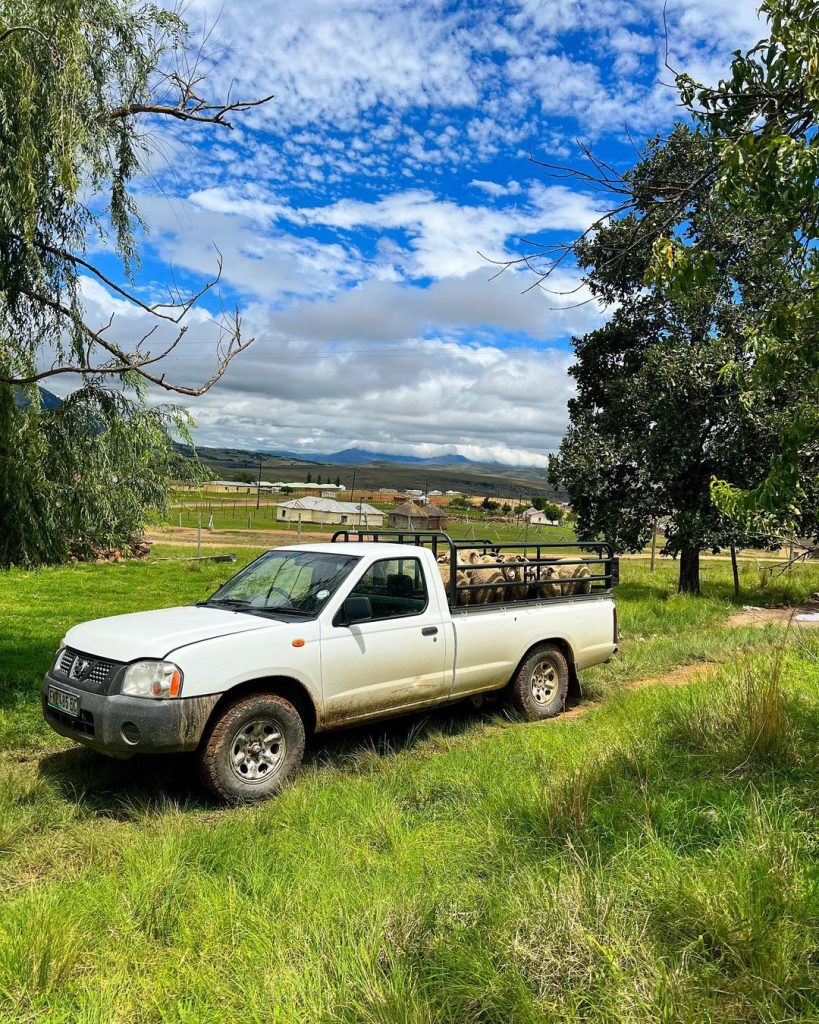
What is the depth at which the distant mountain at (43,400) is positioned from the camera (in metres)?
7.44

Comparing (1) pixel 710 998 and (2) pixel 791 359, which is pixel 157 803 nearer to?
(1) pixel 710 998

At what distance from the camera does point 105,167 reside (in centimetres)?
727

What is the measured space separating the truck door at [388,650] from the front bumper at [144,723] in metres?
1.06

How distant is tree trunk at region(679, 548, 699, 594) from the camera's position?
1812cm

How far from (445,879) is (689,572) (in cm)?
1643

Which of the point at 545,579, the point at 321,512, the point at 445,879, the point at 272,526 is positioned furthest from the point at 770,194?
the point at 321,512

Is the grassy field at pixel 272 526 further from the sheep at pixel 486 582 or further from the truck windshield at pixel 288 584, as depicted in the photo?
the sheep at pixel 486 582

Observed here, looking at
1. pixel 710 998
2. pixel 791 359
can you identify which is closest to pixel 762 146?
pixel 791 359

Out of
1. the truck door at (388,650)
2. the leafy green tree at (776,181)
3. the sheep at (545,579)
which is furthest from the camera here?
the sheep at (545,579)

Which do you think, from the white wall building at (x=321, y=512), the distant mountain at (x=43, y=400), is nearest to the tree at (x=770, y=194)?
the distant mountain at (x=43, y=400)

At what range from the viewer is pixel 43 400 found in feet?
25.2

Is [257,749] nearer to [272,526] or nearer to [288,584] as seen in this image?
[288,584]

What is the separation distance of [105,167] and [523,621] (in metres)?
6.13

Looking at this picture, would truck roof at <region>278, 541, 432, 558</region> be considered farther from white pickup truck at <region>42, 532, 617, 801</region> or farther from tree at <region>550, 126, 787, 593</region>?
tree at <region>550, 126, 787, 593</region>
